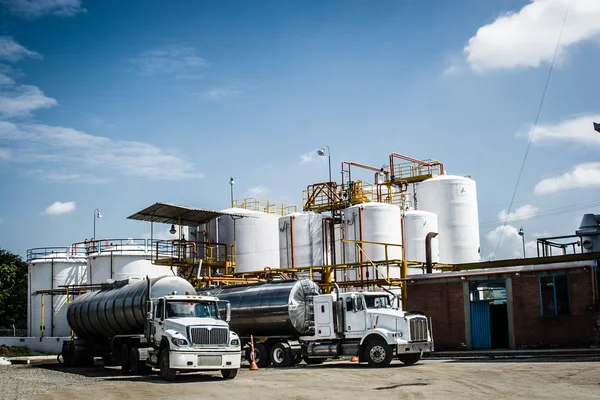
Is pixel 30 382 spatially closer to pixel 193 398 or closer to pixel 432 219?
pixel 193 398

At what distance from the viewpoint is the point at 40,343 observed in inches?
1950

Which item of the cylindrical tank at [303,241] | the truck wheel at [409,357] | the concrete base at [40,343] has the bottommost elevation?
the concrete base at [40,343]

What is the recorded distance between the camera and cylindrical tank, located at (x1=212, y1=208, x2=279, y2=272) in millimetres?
50125

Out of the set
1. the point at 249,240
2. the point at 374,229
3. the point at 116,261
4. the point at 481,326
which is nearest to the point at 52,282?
the point at 116,261

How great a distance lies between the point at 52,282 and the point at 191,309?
35.5m

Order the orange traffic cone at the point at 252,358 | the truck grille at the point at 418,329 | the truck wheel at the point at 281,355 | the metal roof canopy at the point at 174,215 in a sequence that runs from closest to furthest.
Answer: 1. the truck grille at the point at 418,329
2. the orange traffic cone at the point at 252,358
3. the truck wheel at the point at 281,355
4. the metal roof canopy at the point at 174,215

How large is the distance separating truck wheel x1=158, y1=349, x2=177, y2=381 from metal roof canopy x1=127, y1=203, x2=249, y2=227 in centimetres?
1846

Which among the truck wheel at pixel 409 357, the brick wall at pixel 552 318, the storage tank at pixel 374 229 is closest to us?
the truck wheel at pixel 409 357

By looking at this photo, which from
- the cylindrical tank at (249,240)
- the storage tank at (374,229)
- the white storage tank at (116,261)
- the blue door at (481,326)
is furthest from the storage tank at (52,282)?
the blue door at (481,326)

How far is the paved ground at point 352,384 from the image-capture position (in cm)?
1814

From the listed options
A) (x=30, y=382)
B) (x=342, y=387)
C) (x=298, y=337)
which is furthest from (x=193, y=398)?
(x=298, y=337)

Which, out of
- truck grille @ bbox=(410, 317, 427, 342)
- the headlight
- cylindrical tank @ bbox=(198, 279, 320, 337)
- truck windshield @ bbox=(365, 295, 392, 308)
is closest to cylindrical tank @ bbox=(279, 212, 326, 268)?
cylindrical tank @ bbox=(198, 279, 320, 337)

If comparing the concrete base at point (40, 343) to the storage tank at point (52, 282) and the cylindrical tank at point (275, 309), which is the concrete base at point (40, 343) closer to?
the storage tank at point (52, 282)

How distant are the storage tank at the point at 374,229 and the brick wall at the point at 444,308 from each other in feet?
28.7
